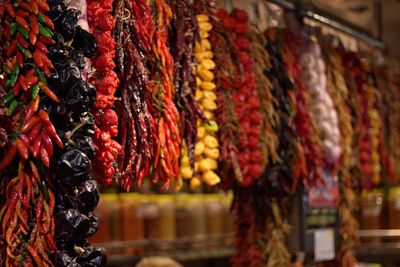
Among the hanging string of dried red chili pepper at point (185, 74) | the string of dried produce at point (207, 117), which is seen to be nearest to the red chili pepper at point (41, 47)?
the hanging string of dried red chili pepper at point (185, 74)

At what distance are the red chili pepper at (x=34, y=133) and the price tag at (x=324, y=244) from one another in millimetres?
2477

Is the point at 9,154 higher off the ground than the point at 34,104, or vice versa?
the point at 34,104

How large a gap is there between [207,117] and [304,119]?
88 centimetres

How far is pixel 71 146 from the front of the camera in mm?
2068

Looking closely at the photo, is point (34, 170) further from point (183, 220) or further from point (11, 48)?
point (183, 220)

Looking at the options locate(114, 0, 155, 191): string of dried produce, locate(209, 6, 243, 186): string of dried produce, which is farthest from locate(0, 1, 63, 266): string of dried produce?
locate(209, 6, 243, 186): string of dried produce

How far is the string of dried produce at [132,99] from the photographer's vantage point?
2521 mm

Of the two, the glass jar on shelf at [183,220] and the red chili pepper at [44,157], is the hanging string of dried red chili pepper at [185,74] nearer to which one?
the red chili pepper at [44,157]

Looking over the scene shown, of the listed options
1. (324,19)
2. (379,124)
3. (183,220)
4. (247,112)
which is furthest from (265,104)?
(183,220)

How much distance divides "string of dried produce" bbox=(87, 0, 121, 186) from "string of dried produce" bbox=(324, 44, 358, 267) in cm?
221

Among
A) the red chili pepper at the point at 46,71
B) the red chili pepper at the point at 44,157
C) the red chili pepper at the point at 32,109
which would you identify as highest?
the red chili pepper at the point at 46,71

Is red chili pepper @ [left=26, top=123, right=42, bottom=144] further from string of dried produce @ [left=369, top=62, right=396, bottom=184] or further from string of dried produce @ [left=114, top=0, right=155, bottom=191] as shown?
string of dried produce @ [left=369, top=62, right=396, bottom=184]

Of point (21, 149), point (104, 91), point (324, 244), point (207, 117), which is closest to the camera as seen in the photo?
point (21, 149)

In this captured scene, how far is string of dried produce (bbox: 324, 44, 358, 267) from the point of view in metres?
4.32
